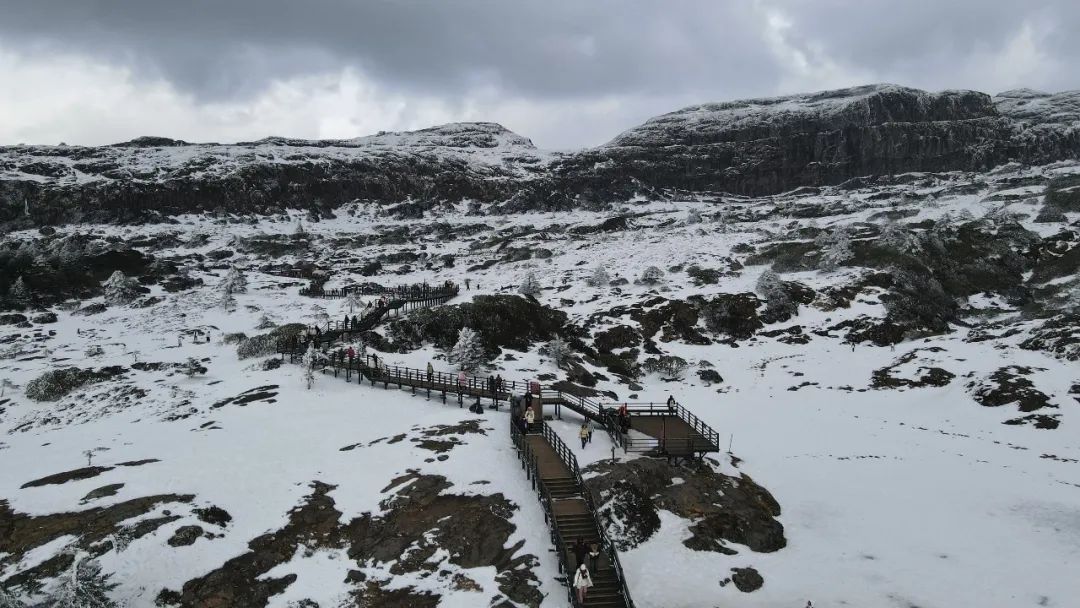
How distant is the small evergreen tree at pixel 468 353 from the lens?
1432 inches

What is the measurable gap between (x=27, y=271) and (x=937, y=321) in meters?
88.7

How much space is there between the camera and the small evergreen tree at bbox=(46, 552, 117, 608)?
13.0 metres

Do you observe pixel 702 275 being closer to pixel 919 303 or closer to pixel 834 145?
pixel 919 303

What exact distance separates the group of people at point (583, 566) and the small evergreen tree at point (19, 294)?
200 ft

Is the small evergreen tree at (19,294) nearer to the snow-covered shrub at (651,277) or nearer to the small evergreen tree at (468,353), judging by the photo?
the small evergreen tree at (468,353)

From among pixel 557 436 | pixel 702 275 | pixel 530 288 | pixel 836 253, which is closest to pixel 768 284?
pixel 702 275

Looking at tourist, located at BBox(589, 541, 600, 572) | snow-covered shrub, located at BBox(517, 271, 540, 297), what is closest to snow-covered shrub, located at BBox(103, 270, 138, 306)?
snow-covered shrub, located at BBox(517, 271, 540, 297)

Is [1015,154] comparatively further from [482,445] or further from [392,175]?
[482,445]

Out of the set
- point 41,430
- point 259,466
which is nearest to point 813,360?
point 259,466

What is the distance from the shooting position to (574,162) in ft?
542

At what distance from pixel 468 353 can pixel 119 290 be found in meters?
43.9

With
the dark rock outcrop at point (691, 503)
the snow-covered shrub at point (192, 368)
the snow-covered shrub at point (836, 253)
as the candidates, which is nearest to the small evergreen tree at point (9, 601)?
the dark rock outcrop at point (691, 503)

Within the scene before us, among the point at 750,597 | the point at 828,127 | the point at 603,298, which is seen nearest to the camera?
the point at 750,597

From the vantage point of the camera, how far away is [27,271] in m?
57.9
